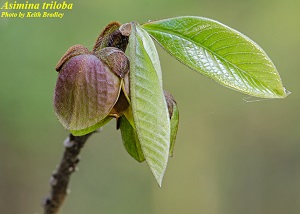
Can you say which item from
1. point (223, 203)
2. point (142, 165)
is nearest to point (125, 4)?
point (142, 165)

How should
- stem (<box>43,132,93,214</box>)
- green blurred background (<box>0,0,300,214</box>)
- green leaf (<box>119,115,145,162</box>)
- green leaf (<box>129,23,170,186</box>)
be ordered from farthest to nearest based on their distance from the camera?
1. green blurred background (<box>0,0,300,214</box>)
2. stem (<box>43,132,93,214</box>)
3. green leaf (<box>119,115,145,162</box>)
4. green leaf (<box>129,23,170,186</box>)

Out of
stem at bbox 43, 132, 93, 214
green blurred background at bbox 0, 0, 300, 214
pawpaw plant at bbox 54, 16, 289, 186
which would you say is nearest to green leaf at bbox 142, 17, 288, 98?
pawpaw plant at bbox 54, 16, 289, 186

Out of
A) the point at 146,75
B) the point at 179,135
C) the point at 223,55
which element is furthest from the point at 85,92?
the point at 179,135

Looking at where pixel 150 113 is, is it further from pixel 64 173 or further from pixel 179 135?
pixel 179 135

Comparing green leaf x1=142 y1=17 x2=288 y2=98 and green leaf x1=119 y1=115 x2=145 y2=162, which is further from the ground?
green leaf x1=142 y1=17 x2=288 y2=98

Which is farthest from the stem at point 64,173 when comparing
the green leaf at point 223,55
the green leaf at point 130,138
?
the green leaf at point 223,55

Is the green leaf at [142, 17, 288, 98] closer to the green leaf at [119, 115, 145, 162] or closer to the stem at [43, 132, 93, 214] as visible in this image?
the green leaf at [119, 115, 145, 162]

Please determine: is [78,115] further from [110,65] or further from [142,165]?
[142,165]
